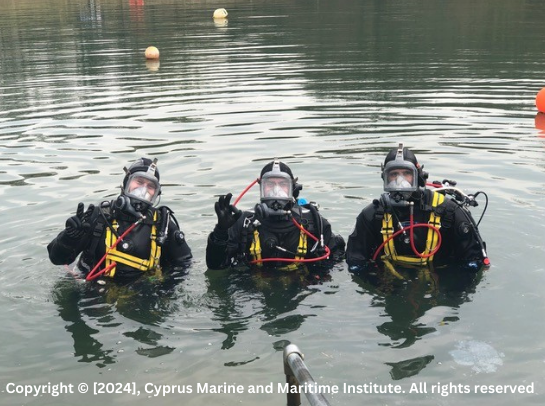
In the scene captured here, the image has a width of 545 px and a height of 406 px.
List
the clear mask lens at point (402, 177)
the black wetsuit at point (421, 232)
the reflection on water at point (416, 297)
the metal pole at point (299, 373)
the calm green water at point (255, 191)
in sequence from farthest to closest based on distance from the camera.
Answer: the black wetsuit at point (421, 232) → the clear mask lens at point (402, 177) → the reflection on water at point (416, 297) → the calm green water at point (255, 191) → the metal pole at point (299, 373)

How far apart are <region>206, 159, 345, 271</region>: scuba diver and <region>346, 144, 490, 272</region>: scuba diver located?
40cm

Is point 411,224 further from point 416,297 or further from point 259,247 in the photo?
point 259,247

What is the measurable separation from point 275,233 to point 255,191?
10.1ft

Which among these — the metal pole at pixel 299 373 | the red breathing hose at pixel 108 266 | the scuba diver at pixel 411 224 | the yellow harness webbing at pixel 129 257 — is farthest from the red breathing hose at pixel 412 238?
the metal pole at pixel 299 373

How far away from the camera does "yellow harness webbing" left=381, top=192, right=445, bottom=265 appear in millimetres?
7012

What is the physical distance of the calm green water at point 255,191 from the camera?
19.5ft

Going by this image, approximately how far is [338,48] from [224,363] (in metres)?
18.7

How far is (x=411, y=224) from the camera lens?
693cm

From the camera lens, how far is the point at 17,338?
6.39 metres

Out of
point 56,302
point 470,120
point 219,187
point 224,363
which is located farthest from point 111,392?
point 470,120

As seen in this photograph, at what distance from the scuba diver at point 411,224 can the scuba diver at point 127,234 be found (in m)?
1.82

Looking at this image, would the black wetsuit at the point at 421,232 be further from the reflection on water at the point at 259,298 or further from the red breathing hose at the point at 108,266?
the red breathing hose at the point at 108,266

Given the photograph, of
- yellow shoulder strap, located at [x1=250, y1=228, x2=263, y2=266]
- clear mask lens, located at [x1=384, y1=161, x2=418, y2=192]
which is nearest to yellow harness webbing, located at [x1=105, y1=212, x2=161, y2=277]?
yellow shoulder strap, located at [x1=250, y1=228, x2=263, y2=266]

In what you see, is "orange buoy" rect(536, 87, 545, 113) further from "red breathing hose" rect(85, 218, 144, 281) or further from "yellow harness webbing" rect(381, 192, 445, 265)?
"red breathing hose" rect(85, 218, 144, 281)
